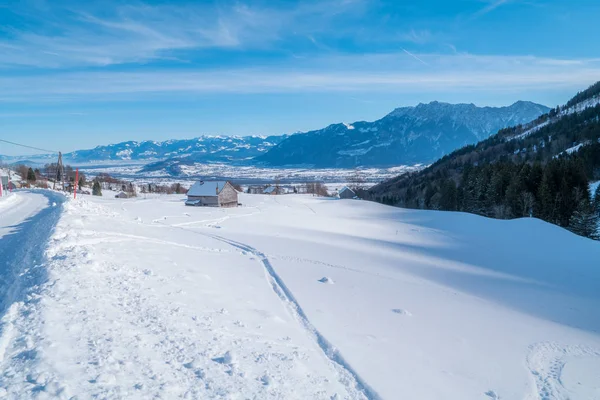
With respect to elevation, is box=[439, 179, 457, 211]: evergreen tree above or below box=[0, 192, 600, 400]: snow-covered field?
above

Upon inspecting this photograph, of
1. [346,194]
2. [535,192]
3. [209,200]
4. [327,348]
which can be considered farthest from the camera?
[346,194]

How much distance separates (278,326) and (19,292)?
6.06m

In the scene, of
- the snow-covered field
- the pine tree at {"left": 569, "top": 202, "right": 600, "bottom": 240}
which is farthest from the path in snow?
the pine tree at {"left": 569, "top": 202, "right": 600, "bottom": 240}

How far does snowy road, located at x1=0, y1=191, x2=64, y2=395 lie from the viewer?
520 centimetres

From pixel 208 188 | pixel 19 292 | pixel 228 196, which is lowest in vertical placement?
pixel 19 292

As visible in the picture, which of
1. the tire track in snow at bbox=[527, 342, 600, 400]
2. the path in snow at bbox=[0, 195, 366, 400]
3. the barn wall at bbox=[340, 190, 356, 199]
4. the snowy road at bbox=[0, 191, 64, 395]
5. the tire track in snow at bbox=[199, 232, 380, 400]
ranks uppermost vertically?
the barn wall at bbox=[340, 190, 356, 199]

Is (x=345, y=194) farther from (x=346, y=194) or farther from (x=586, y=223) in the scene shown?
(x=586, y=223)

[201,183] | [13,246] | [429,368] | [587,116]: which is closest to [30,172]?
[201,183]

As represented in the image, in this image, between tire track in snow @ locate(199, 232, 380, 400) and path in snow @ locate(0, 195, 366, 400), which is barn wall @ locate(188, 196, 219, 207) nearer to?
tire track in snow @ locate(199, 232, 380, 400)

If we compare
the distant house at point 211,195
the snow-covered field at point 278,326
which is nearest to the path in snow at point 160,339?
the snow-covered field at point 278,326

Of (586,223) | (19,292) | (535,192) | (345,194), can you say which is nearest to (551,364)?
(19,292)

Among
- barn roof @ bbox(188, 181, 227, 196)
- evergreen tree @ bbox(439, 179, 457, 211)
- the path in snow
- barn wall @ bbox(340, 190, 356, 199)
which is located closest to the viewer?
the path in snow

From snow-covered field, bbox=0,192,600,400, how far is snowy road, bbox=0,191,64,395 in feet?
0.13

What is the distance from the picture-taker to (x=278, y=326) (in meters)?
8.41
